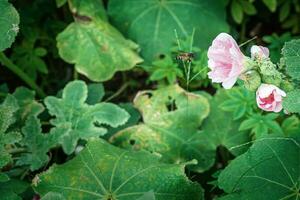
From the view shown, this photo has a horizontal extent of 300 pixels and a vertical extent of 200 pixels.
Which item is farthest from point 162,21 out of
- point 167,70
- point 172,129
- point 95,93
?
point 172,129

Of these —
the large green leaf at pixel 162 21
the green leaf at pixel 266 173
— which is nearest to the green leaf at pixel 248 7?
the large green leaf at pixel 162 21

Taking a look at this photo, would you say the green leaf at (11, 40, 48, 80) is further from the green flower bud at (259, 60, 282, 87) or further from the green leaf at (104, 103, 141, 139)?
the green flower bud at (259, 60, 282, 87)

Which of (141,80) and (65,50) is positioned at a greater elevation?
(65,50)

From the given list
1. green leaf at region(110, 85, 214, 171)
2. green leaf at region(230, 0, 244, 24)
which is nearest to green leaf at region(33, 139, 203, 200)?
green leaf at region(110, 85, 214, 171)

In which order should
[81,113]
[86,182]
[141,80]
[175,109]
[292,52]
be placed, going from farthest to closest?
[141,80]
[175,109]
[81,113]
[86,182]
[292,52]

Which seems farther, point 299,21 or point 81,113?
point 299,21

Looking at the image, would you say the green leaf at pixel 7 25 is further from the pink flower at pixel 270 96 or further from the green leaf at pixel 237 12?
the green leaf at pixel 237 12

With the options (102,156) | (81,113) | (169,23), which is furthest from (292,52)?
(169,23)

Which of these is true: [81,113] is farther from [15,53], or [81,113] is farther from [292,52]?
[292,52]

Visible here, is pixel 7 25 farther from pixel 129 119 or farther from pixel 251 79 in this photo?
pixel 251 79
